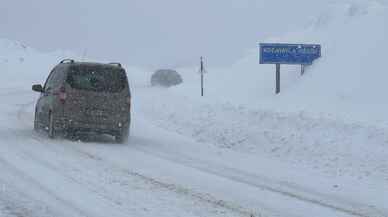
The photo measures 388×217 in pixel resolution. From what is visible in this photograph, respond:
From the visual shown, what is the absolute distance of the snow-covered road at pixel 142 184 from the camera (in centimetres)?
902

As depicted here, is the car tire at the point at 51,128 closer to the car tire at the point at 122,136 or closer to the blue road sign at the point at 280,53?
the car tire at the point at 122,136

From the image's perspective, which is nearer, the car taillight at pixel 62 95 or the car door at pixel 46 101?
the car taillight at pixel 62 95

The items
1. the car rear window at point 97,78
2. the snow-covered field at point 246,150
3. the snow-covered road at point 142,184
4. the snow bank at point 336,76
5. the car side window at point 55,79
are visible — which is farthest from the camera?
the snow bank at point 336,76

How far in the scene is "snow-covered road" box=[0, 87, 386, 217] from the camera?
902 cm

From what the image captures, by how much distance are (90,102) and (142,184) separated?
20.0 ft

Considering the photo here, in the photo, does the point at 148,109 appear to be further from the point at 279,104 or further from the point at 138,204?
the point at 138,204

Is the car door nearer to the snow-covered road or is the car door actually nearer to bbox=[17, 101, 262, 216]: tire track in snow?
the snow-covered road

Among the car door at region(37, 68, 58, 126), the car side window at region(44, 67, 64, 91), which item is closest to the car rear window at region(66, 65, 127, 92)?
the car side window at region(44, 67, 64, 91)

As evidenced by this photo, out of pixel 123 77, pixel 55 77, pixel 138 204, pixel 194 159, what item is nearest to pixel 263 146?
pixel 194 159

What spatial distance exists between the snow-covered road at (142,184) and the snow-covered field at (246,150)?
2cm

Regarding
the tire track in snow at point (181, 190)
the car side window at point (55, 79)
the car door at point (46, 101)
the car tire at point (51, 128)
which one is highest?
the car side window at point (55, 79)

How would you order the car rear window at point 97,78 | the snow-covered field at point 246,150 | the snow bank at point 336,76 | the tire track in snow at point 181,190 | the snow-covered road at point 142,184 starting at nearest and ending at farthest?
the snow-covered road at point 142,184, the tire track in snow at point 181,190, the snow-covered field at point 246,150, the car rear window at point 97,78, the snow bank at point 336,76

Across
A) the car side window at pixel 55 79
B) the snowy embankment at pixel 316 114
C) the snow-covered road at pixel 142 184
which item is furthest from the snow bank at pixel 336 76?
the car side window at pixel 55 79

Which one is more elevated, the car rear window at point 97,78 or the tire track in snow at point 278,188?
the car rear window at point 97,78
